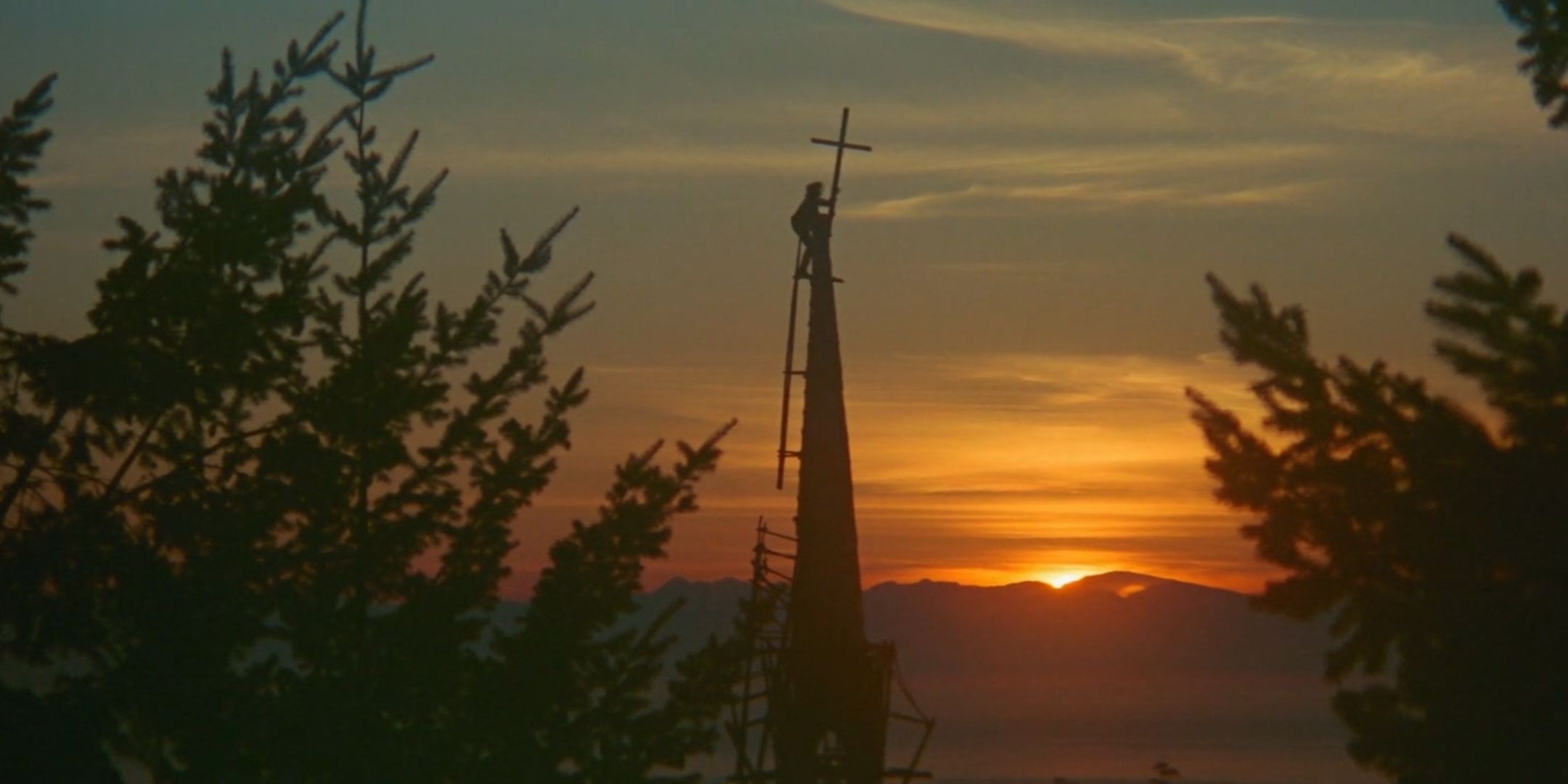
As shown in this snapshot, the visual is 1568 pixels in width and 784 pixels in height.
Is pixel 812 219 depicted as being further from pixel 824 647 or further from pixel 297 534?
pixel 297 534

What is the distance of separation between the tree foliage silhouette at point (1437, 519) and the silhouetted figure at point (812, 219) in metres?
11.8

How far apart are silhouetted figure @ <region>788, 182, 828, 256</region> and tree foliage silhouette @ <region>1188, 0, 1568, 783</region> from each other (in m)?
11.8

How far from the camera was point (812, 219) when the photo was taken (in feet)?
64.4

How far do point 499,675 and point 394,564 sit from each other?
91 centimetres

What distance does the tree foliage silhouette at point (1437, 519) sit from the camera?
6938 millimetres

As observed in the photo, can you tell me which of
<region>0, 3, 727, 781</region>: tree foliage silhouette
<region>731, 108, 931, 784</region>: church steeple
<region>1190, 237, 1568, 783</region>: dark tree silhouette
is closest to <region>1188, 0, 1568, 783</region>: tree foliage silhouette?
<region>1190, 237, 1568, 783</region>: dark tree silhouette

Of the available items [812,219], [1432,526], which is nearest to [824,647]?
[812,219]

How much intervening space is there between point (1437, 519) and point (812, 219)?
12.9 meters

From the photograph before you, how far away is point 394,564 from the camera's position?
10.6 meters

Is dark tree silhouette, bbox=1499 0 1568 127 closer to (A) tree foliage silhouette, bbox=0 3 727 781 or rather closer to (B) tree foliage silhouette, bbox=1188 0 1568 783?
(B) tree foliage silhouette, bbox=1188 0 1568 783

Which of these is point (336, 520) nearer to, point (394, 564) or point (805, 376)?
point (394, 564)

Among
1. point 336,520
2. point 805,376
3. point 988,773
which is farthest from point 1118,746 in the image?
point 336,520

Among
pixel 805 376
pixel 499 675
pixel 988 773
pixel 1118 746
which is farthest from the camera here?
pixel 1118 746

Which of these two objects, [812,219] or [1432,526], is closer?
[1432,526]
